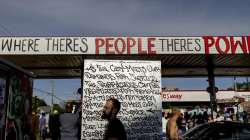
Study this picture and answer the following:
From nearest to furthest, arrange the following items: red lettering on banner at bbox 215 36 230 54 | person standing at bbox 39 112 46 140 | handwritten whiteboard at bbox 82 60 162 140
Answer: handwritten whiteboard at bbox 82 60 162 140
red lettering on banner at bbox 215 36 230 54
person standing at bbox 39 112 46 140

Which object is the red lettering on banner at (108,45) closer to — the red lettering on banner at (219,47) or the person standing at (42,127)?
the red lettering on banner at (219,47)

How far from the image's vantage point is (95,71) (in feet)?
31.3

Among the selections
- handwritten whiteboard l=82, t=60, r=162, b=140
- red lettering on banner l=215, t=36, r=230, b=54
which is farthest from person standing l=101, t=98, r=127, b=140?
red lettering on banner l=215, t=36, r=230, b=54

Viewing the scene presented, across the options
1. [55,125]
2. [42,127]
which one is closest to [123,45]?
[55,125]

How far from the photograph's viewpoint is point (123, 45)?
1712 centimetres

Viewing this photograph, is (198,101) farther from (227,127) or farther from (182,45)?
(227,127)

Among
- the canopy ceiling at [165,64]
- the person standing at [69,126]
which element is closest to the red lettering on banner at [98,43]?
the canopy ceiling at [165,64]

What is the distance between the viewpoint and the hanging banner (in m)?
16.8

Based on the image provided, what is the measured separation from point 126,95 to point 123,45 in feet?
25.5

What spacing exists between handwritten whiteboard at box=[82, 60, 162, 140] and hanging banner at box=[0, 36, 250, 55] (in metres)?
7.34

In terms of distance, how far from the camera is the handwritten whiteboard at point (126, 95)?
9.36 metres

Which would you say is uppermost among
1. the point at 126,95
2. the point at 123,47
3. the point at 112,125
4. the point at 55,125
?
the point at 123,47

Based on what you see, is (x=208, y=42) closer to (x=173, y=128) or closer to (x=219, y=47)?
(x=219, y=47)

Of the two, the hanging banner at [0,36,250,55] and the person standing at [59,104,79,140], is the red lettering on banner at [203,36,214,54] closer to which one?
the hanging banner at [0,36,250,55]
